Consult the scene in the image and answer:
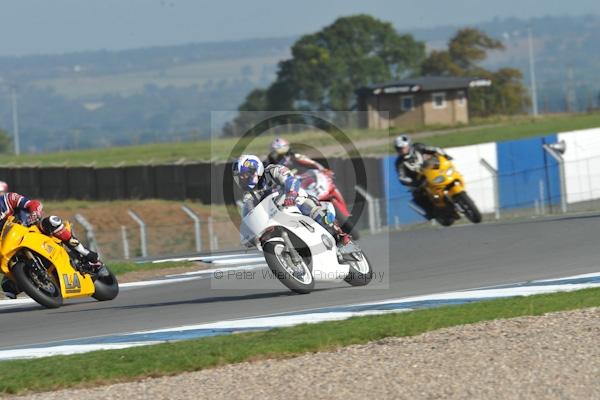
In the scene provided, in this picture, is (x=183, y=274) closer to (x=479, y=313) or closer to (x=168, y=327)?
(x=168, y=327)

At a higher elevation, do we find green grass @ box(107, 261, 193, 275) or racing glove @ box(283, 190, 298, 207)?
racing glove @ box(283, 190, 298, 207)

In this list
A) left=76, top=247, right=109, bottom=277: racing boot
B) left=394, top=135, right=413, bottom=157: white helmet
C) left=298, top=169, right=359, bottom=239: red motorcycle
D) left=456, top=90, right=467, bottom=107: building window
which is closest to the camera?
left=76, top=247, right=109, bottom=277: racing boot

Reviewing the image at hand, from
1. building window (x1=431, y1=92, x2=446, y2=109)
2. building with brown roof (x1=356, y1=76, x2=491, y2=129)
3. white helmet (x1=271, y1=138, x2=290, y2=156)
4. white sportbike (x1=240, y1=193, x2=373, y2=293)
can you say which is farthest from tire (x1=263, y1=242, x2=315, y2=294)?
building window (x1=431, y1=92, x2=446, y2=109)

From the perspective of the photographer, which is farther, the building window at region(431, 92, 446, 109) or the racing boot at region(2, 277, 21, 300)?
the building window at region(431, 92, 446, 109)

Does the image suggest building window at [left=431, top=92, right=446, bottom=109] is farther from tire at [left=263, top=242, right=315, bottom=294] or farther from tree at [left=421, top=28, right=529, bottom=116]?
tire at [left=263, top=242, right=315, bottom=294]

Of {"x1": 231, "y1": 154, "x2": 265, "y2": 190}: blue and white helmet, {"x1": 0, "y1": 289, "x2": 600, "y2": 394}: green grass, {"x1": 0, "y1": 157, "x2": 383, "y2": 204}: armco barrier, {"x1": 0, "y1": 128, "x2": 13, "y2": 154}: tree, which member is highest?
{"x1": 0, "y1": 128, "x2": 13, "y2": 154}: tree

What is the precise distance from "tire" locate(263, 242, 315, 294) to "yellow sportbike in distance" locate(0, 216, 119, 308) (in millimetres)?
2307

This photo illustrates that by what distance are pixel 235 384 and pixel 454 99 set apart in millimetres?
65485

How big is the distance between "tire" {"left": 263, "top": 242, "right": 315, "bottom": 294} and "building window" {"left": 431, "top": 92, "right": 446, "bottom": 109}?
198 ft

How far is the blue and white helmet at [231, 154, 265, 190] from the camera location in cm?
1208

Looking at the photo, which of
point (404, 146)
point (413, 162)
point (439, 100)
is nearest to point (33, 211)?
point (404, 146)

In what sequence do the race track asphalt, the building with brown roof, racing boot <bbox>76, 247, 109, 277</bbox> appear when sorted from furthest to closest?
1. the building with brown roof
2. racing boot <bbox>76, 247, 109, 277</bbox>
3. the race track asphalt

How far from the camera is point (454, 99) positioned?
2854 inches

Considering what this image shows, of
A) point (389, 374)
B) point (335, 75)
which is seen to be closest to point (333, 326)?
point (389, 374)
